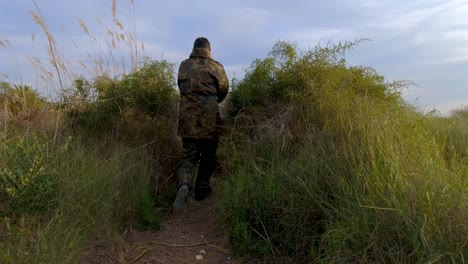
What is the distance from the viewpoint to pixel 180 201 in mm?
5648

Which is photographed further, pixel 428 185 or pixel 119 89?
pixel 119 89

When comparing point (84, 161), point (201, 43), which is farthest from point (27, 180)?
point (201, 43)

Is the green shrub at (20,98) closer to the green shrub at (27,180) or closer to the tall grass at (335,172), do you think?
the green shrub at (27,180)

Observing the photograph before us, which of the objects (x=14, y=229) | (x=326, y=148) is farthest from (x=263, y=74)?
(x=14, y=229)

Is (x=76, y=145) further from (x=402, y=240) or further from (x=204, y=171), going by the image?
(x=402, y=240)

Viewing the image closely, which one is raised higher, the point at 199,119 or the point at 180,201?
the point at 199,119

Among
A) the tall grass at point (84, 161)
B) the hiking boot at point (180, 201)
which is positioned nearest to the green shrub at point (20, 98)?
the tall grass at point (84, 161)

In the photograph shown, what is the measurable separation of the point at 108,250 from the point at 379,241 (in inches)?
105

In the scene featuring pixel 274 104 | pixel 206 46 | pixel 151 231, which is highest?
pixel 206 46

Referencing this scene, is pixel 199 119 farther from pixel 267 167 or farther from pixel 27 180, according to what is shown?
pixel 27 180

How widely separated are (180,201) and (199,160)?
0.89m

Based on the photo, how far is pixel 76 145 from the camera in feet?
18.7

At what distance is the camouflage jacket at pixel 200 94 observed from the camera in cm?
611

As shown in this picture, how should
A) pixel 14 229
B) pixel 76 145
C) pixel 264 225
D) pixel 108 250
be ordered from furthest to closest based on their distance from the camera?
pixel 76 145 < pixel 264 225 < pixel 108 250 < pixel 14 229
